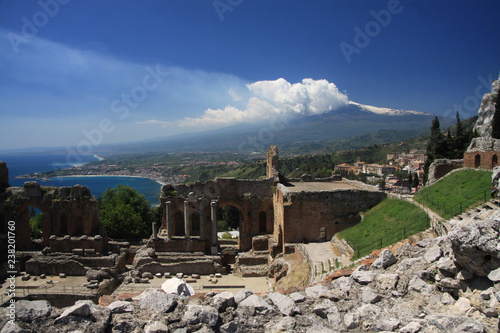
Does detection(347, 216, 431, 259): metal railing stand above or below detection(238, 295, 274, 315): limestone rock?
below

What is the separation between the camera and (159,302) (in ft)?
22.0

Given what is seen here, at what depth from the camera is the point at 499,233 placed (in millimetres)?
6125

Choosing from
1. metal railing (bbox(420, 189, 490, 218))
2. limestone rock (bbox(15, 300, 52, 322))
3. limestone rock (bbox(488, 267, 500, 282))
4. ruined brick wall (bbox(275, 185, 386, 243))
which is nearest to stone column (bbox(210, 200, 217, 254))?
ruined brick wall (bbox(275, 185, 386, 243))

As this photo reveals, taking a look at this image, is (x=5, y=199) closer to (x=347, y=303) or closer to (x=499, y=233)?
(x=347, y=303)

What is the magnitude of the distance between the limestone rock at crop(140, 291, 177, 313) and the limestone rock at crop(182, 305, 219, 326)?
0.48 meters

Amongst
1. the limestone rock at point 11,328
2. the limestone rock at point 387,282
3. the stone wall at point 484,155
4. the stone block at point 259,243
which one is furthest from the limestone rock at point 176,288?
the stone wall at point 484,155

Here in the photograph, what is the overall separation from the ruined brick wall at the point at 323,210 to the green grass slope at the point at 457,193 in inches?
146

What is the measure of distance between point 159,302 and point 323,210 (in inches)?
695

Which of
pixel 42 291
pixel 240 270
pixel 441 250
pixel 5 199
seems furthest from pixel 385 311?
pixel 5 199

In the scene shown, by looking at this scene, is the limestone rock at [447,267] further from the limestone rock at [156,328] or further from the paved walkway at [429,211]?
the paved walkway at [429,211]

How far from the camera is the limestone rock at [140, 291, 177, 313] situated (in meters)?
6.59

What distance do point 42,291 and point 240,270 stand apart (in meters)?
13.0

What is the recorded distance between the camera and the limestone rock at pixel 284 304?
6777 mm

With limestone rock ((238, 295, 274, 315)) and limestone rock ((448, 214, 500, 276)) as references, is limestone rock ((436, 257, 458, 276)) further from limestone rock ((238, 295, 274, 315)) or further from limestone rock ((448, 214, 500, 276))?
limestone rock ((238, 295, 274, 315))
